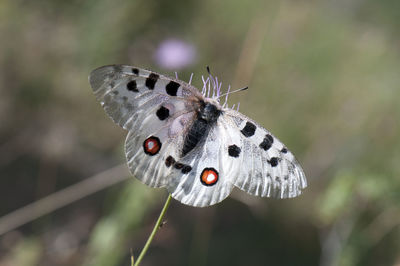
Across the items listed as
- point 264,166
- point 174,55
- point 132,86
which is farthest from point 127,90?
point 174,55

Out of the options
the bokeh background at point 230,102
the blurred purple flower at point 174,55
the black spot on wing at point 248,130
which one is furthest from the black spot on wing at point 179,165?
the blurred purple flower at point 174,55

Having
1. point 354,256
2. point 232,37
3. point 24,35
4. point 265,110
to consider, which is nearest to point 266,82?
point 265,110

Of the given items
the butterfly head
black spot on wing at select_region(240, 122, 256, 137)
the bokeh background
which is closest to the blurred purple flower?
the bokeh background

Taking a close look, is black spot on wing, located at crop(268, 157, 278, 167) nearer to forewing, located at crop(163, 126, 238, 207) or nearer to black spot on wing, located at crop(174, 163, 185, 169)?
forewing, located at crop(163, 126, 238, 207)

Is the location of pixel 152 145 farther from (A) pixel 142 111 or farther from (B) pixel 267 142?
(B) pixel 267 142

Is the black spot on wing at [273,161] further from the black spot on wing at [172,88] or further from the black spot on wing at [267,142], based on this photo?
the black spot on wing at [172,88]
